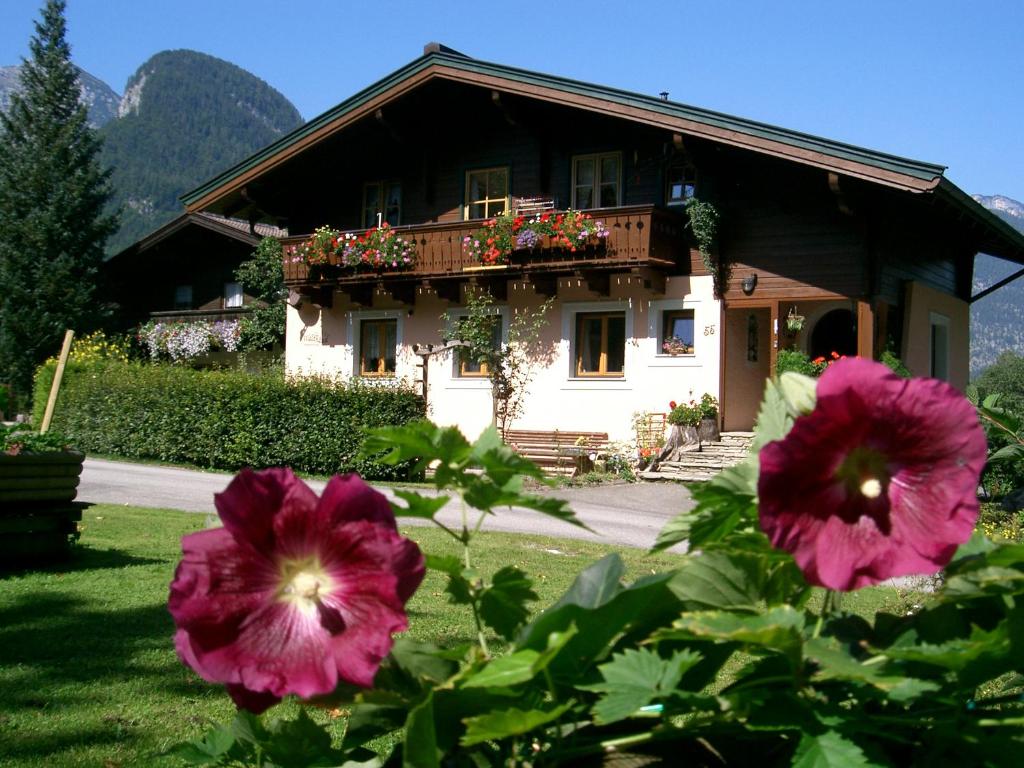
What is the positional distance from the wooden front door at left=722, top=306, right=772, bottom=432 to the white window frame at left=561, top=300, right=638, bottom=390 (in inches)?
67.4

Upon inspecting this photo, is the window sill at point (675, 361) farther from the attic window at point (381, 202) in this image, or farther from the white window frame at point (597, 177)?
the attic window at point (381, 202)

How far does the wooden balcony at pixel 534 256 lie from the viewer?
17.9 meters

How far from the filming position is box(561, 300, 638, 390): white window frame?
19.2m

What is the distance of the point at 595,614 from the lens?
71 centimetres

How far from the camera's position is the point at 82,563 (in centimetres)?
755

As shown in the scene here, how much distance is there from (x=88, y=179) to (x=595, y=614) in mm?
38011

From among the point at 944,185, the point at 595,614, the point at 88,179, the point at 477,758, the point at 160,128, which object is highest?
the point at 160,128

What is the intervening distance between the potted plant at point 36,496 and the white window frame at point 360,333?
14177 millimetres

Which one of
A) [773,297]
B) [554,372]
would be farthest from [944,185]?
[554,372]

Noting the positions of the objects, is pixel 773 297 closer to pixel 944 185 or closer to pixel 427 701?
pixel 944 185

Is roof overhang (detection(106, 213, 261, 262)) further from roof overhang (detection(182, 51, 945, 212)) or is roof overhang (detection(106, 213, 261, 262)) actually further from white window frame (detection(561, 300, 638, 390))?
white window frame (detection(561, 300, 638, 390))

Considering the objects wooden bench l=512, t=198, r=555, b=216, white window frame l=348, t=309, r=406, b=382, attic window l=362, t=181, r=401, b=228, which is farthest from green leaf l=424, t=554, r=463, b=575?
attic window l=362, t=181, r=401, b=228

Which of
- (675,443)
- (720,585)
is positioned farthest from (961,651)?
(675,443)

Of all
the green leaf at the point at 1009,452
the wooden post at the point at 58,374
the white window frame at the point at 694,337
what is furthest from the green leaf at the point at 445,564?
the white window frame at the point at 694,337
